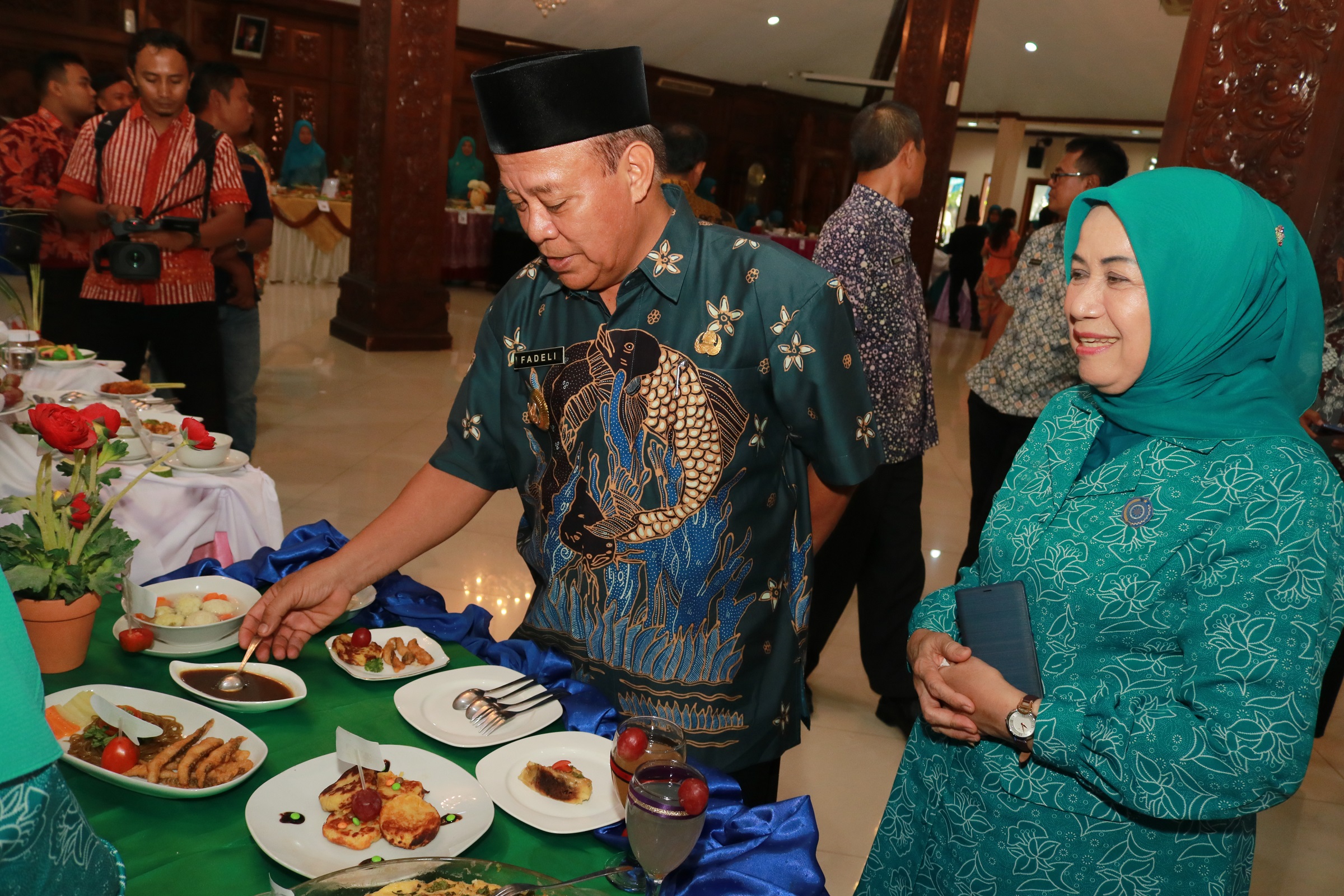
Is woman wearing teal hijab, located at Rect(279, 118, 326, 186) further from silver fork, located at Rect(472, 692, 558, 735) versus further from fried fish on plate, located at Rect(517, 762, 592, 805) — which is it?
fried fish on plate, located at Rect(517, 762, 592, 805)

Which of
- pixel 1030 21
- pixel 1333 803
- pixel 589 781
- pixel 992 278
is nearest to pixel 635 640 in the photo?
pixel 589 781

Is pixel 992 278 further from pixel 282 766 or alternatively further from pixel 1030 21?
pixel 282 766

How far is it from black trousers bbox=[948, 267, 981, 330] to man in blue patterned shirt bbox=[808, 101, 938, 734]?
977 centimetres

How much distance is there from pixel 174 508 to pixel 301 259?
27.2 feet

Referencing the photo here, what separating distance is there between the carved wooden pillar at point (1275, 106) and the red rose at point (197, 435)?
2571mm

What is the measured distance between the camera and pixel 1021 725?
113 cm

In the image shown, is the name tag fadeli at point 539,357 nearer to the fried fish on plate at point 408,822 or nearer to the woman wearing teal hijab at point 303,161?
the fried fish on plate at point 408,822

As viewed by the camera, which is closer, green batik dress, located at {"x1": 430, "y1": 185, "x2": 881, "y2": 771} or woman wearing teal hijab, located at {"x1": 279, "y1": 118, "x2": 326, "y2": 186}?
green batik dress, located at {"x1": 430, "y1": 185, "x2": 881, "y2": 771}

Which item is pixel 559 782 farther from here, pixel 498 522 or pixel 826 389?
pixel 498 522

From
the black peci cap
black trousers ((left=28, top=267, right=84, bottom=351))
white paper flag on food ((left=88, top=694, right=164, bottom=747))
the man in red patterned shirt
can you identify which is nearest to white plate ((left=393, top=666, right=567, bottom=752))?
white paper flag on food ((left=88, top=694, right=164, bottom=747))

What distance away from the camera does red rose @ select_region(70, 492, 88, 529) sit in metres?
1.31

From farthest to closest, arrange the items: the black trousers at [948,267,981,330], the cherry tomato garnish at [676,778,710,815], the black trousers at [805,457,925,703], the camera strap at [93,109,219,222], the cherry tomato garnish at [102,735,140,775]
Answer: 1. the black trousers at [948,267,981,330]
2. the camera strap at [93,109,219,222]
3. the black trousers at [805,457,925,703]
4. the cherry tomato garnish at [102,735,140,775]
5. the cherry tomato garnish at [676,778,710,815]

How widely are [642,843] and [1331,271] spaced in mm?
2566

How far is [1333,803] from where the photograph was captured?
9.25 feet
